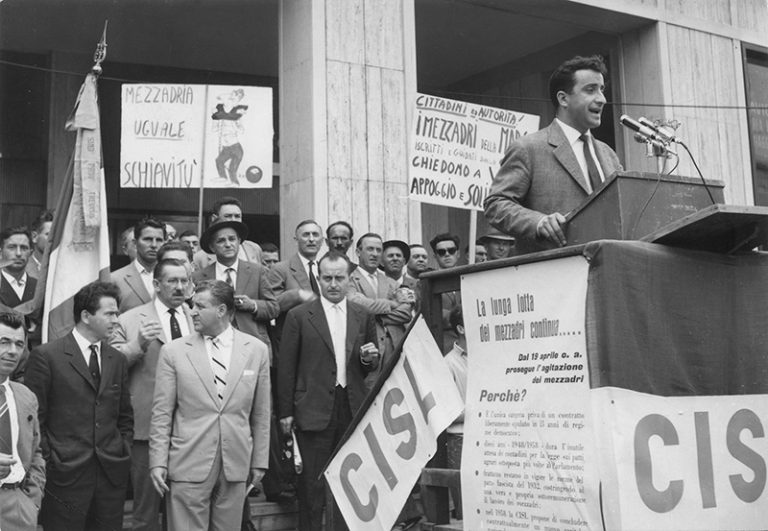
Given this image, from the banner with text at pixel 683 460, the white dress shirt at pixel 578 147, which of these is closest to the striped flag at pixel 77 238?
the white dress shirt at pixel 578 147

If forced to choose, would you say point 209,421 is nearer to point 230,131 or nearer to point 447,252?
point 447,252

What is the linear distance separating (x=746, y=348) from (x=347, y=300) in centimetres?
458

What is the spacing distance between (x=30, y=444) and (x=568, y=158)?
136 inches

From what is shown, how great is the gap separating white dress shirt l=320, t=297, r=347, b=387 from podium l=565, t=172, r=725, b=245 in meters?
4.02

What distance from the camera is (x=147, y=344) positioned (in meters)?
7.17

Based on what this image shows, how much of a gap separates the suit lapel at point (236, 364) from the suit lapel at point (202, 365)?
0.08m

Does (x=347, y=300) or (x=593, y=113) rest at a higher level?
(x=593, y=113)

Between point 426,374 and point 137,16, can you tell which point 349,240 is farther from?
point 137,16

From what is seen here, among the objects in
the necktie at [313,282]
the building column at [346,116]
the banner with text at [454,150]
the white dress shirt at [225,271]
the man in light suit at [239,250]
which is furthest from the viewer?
the building column at [346,116]

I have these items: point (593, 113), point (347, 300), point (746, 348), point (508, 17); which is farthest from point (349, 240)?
point (508, 17)

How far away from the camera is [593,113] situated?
4668 mm

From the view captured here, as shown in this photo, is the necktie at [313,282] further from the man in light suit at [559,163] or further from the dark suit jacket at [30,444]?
the man in light suit at [559,163]

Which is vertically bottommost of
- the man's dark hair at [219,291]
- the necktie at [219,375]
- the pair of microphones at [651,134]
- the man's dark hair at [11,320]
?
the necktie at [219,375]

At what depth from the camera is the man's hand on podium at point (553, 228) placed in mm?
4109
